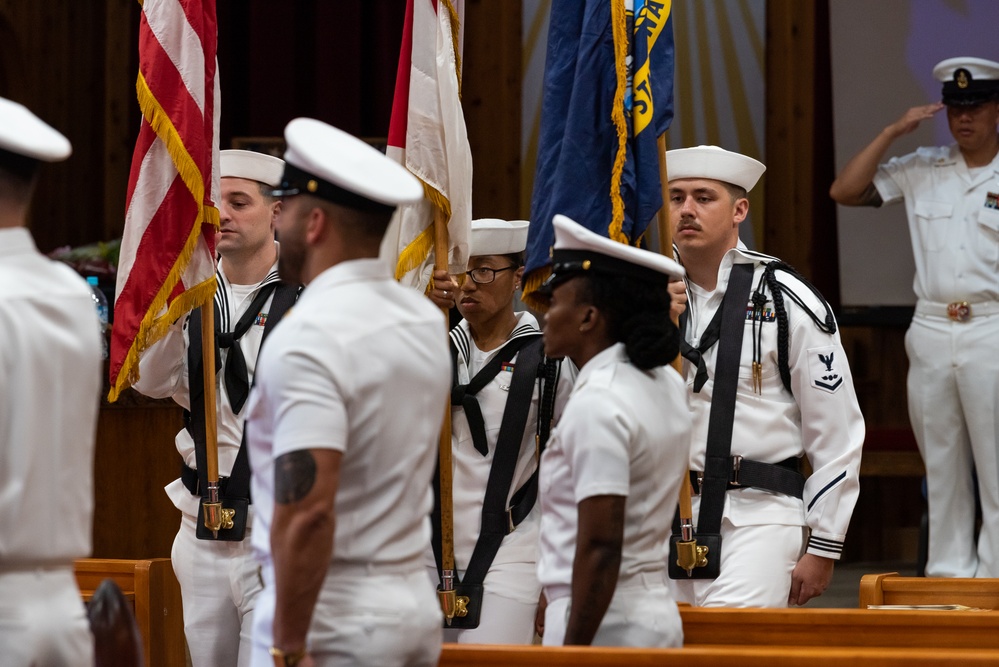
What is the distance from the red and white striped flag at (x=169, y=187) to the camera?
13.1 ft

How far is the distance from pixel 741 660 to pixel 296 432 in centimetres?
85

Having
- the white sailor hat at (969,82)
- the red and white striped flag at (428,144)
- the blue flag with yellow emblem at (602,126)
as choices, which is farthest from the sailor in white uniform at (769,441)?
the white sailor hat at (969,82)

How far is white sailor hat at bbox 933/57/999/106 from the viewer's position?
5.99 metres

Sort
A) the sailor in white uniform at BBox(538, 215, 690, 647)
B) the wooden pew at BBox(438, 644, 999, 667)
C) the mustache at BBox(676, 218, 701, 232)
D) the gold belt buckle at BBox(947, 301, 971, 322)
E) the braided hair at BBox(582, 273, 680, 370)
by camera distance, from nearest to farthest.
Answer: the wooden pew at BBox(438, 644, 999, 667) → the sailor in white uniform at BBox(538, 215, 690, 647) → the braided hair at BBox(582, 273, 680, 370) → the mustache at BBox(676, 218, 701, 232) → the gold belt buckle at BBox(947, 301, 971, 322)

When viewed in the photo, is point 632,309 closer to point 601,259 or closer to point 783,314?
point 601,259

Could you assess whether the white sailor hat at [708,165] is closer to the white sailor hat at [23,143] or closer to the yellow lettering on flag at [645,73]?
the yellow lettering on flag at [645,73]

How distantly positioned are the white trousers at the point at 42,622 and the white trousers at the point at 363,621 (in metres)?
0.28

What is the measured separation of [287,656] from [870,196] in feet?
15.4

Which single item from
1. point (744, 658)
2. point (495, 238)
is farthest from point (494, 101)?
point (744, 658)

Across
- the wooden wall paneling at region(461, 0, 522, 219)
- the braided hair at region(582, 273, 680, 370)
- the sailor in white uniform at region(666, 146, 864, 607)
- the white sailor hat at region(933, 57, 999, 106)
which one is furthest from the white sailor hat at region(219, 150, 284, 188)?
the wooden wall paneling at region(461, 0, 522, 219)

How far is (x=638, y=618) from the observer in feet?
8.91

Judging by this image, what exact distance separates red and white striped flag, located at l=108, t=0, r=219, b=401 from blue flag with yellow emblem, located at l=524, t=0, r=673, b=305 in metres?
0.95

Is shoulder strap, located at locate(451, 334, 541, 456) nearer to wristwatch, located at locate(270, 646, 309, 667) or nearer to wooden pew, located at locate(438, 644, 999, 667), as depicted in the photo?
wooden pew, located at locate(438, 644, 999, 667)

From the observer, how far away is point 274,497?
2.25 metres
